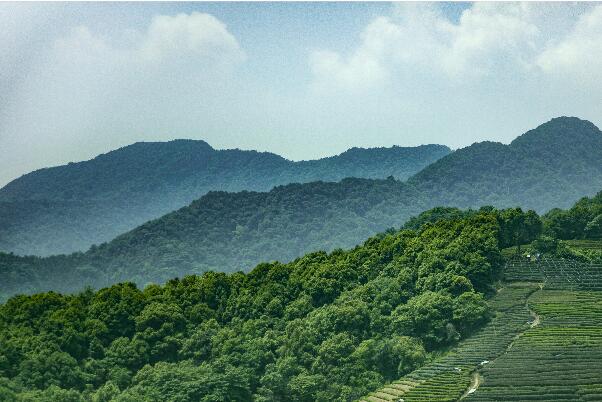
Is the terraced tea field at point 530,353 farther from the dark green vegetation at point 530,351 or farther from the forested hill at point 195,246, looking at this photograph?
the forested hill at point 195,246

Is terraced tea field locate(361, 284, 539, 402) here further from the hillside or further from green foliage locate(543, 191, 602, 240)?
green foliage locate(543, 191, 602, 240)

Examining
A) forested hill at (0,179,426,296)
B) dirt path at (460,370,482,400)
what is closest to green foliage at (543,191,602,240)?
dirt path at (460,370,482,400)

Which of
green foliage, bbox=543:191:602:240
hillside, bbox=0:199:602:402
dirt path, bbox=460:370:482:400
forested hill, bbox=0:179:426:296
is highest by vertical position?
forested hill, bbox=0:179:426:296

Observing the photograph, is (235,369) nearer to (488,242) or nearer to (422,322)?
(422,322)

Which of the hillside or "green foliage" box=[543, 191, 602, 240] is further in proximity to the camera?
"green foliage" box=[543, 191, 602, 240]

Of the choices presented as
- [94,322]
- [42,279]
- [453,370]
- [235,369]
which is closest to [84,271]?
[42,279]

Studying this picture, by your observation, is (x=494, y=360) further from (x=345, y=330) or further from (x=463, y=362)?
(x=345, y=330)
